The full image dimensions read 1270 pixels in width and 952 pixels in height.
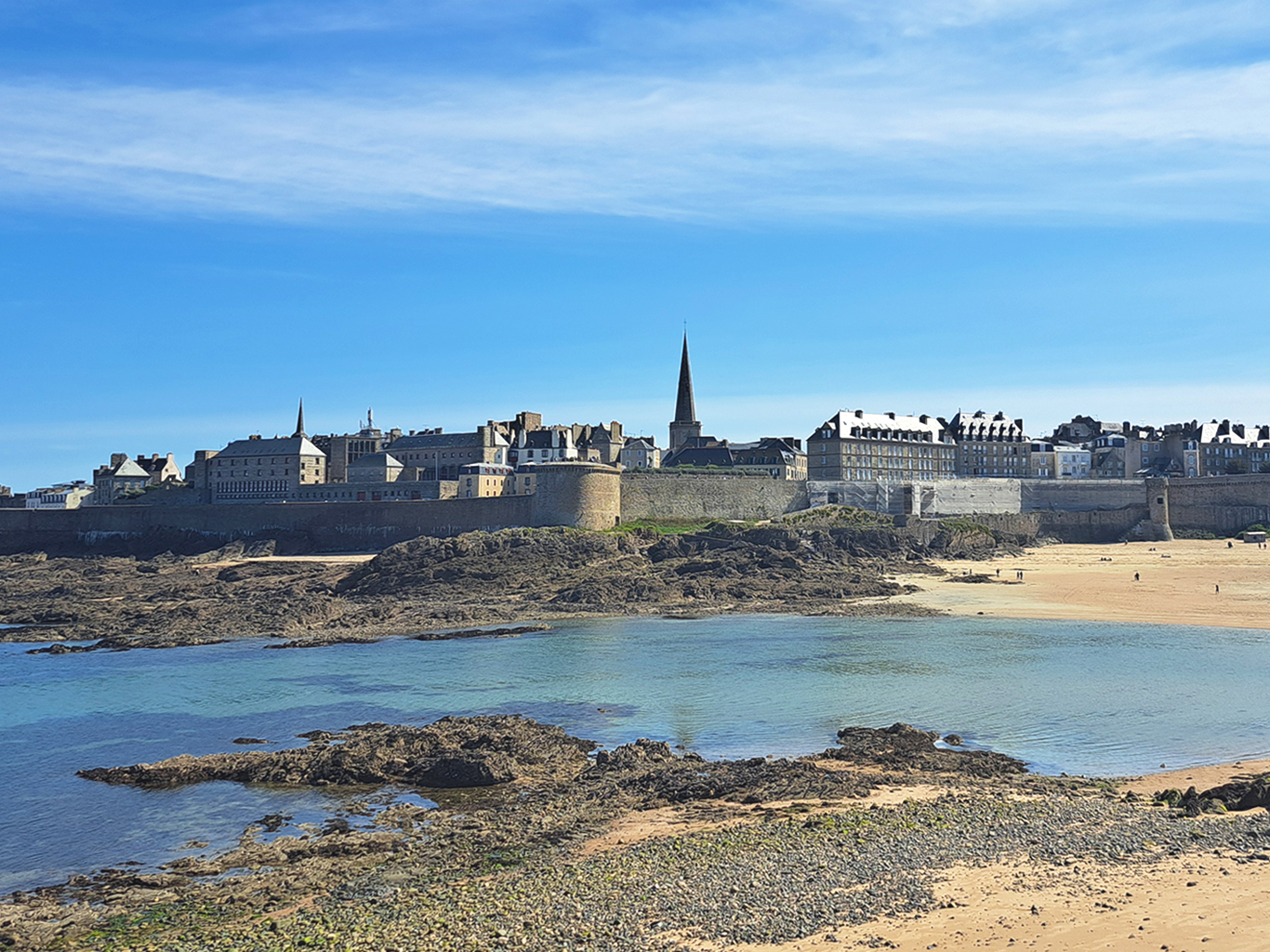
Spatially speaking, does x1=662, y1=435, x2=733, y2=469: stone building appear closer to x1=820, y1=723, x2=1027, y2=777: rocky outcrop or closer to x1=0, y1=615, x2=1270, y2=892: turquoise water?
x1=0, y1=615, x2=1270, y2=892: turquoise water

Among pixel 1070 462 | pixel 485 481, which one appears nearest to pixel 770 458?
pixel 485 481

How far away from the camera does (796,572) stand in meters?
39.0

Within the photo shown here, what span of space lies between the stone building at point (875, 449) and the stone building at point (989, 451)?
7.49 ft

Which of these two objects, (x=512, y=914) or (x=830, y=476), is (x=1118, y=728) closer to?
(x=512, y=914)

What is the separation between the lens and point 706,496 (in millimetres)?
52219

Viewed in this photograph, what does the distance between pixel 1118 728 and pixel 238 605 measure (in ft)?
90.5

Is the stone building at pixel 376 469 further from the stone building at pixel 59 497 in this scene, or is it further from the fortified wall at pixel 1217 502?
the fortified wall at pixel 1217 502

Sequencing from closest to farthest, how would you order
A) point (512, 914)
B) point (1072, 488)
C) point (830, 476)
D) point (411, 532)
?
point (512, 914) → point (411, 532) → point (1072, 488) → point (830, 476)

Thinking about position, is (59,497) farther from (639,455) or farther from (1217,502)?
(1217,502)

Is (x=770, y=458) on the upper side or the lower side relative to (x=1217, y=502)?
upper

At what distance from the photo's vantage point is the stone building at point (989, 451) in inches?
2653

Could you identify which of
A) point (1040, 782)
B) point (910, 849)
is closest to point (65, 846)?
point (910, 849)

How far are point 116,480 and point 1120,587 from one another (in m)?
62.5

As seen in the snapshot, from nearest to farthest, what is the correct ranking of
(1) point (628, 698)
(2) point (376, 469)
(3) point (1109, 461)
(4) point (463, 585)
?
(1) point (628, 698), (4) point (463, 585), (2) point (376, 469), (3) point (1109, 461)
